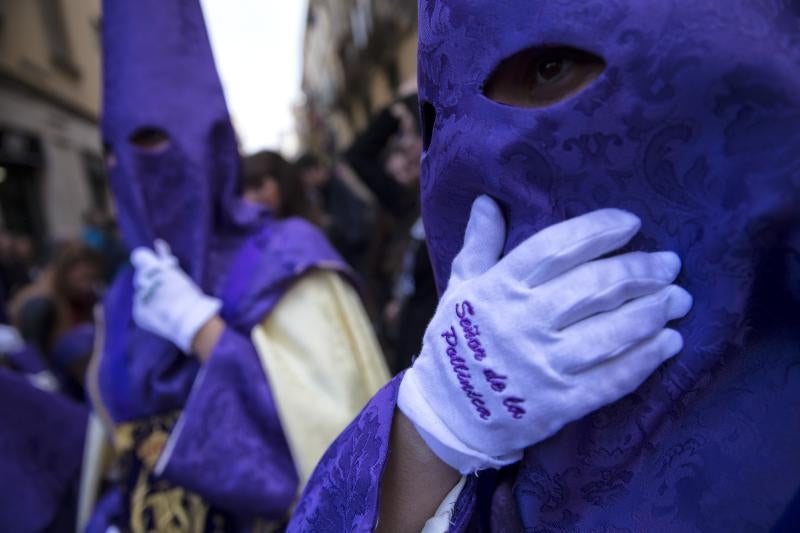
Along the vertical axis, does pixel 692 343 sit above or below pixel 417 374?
above

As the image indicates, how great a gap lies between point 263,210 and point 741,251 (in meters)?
1.49

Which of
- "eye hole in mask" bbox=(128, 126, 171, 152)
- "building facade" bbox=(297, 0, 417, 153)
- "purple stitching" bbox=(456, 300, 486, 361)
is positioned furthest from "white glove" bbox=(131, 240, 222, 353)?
"building facade" bbox=(297, 0, 417, 153)

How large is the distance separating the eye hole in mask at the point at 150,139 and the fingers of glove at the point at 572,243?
4.44 feet

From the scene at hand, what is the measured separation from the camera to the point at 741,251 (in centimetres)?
58

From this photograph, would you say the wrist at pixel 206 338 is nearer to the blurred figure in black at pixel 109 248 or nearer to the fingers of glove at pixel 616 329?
the fingers of glove at pixel 616 329

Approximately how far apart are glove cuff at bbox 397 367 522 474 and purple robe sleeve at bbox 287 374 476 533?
0.04 m

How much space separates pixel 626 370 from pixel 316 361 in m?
1.10

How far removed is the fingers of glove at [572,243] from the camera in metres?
0.61

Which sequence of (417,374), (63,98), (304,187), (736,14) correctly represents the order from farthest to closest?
(63,98) → (304,187) → (417,374) → (736,14)

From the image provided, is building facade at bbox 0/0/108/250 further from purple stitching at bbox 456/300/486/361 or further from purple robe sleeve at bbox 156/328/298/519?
purple stitching at bbox 456/300/486/361

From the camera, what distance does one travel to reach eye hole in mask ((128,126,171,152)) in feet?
5.57

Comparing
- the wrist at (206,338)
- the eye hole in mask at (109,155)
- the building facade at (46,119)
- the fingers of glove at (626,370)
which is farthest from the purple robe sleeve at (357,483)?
the building facade at (46,119)

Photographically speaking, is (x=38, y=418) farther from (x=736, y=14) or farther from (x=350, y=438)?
(x=736, y=14)

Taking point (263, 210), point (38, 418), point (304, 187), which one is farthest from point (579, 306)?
point (304, 187)
